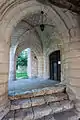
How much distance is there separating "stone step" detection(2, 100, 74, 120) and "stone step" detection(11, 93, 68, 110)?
0.08 m

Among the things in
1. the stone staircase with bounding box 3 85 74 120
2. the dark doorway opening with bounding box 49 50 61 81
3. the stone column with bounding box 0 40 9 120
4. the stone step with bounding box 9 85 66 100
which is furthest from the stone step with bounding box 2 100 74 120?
the dark doorway opening with bounding box 49 50 61 81

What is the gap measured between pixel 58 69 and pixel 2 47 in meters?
3.68

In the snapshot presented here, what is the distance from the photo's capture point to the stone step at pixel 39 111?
1.91 m

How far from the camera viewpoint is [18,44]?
5.75 meters

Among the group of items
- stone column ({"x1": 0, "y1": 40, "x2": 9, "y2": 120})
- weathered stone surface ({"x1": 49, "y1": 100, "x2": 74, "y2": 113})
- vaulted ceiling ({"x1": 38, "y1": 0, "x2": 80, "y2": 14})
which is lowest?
weathered stone surface ({"x1": 49, "y1": 100, "x2": 74, "y2": 113})

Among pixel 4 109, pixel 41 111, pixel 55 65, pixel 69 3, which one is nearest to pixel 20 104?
pixel 4 109

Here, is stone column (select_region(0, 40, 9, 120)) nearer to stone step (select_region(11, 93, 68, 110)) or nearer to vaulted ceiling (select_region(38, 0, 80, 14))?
stone step (select_region(11, 93, 68, 110))

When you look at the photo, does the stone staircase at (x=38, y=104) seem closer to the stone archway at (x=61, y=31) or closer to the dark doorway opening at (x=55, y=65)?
the stone archway at (x=61, y=31)

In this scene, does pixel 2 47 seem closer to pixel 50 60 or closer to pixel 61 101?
pixel 61 101

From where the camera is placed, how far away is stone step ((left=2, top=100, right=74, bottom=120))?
191 cm

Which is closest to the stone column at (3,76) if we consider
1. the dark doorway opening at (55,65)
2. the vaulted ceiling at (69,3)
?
the vaulted ceiling at (69,3)

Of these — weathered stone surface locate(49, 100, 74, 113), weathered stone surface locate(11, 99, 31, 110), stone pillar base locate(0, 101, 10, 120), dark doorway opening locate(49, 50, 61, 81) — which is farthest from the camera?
dark doorway opening locate(49, 50, 61, 81)

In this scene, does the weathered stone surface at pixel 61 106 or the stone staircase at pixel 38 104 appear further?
the weathered stone surface at pixel 61 106

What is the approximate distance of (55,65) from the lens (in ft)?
17.7
